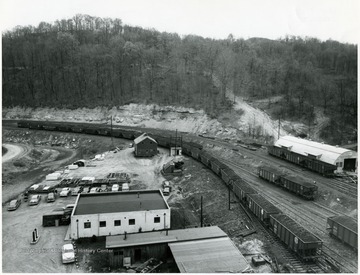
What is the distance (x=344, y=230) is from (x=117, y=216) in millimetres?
21280

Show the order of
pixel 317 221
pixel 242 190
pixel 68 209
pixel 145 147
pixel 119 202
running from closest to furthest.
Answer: pixel 317 221 → pixel 119 202 → pixel 68 209 → pixel 242 190 → pixel 145 147

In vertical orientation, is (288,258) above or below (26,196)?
below

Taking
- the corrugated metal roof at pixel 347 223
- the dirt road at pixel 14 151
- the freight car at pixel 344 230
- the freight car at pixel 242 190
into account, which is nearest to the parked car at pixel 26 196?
the dirt road at pixel 14 151

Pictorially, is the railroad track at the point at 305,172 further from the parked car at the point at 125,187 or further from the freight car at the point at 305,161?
the parked car at the point at 125,187

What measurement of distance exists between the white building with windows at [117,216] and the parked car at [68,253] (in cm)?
297

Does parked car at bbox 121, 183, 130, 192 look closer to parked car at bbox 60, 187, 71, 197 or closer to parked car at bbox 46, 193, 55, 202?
parked car at bbox 60, 187, 71, 197

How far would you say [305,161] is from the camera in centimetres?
5384

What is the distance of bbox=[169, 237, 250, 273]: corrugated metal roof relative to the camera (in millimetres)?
24078

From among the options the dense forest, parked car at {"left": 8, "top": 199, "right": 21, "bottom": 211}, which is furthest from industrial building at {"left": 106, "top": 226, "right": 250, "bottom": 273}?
the dense forest

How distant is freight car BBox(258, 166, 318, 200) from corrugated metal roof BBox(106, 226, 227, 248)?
1478 centimetres

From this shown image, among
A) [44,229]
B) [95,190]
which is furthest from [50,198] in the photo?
[44,229]

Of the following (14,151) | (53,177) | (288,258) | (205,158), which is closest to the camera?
(288,258)

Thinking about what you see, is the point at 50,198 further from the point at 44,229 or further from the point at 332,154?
the point at 332,154

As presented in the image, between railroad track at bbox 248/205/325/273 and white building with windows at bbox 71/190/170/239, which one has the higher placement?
white building with windows at bbox 71/190/170/239
